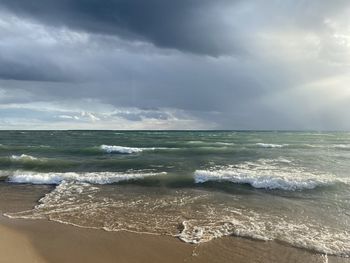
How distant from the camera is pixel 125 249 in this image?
736 centimetres

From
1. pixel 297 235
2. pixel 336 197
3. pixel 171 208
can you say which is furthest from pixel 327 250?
pixel 336 197

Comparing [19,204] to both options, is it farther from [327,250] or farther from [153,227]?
[327,250]

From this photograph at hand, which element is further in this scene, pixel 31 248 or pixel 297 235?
pixel 297 235

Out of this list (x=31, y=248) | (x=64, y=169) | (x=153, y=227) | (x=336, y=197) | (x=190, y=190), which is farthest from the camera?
(x=64, y=169)

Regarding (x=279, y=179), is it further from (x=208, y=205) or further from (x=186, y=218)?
(x=186, y=218)

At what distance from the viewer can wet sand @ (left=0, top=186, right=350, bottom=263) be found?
687 centimetres

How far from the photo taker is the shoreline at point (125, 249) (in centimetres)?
687

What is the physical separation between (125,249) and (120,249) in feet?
0.35

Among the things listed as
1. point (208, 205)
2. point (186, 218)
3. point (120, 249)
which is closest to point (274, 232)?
point (186, 218)

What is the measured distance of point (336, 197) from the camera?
1266 centimetres

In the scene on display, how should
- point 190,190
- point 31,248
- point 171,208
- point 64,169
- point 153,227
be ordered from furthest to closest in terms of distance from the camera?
point 64,169 → point 190,190 → point 171,208 → point 153,227 → point 31,248

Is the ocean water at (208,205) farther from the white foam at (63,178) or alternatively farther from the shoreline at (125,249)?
the shoreline at (125,249)

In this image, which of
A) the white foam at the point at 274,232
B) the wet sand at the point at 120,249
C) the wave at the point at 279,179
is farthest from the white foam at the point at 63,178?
the white foam at the point at 274,232

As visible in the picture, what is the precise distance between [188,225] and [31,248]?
3.82m
